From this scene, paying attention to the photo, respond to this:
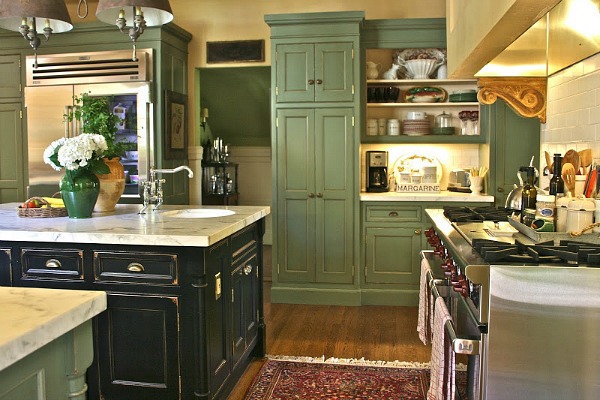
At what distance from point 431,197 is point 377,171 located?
0.59 metres

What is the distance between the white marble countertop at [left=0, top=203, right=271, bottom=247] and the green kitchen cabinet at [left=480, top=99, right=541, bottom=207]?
2.43 metres

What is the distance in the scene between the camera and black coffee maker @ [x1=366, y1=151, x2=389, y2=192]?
208 inches

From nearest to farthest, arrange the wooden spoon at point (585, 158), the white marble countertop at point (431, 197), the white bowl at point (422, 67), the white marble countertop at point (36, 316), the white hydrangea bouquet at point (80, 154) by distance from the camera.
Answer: the white marble countertop at point (36, 316) < the wooden spoon at point (585, 158) < the white hydrangea bouquet at point (80, 154) < the white marble countertop at point (431, 197) < the white bowl at point (422, 67)

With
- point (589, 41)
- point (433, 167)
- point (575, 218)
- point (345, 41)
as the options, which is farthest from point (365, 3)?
point (575, 218)

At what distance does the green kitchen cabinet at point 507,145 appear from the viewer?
4.93 metres

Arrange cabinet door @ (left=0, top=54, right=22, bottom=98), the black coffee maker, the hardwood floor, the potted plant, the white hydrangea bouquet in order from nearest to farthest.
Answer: the white hydrangea bouquet → the potted plant → the hardwood floor → the black coffee maker → cabinet door @ (left=0, top=54, right=22, bottom=98)

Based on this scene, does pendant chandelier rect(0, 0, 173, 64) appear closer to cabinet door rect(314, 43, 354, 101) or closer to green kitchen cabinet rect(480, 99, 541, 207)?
cabinet door rect(314, 43, 354, 101)

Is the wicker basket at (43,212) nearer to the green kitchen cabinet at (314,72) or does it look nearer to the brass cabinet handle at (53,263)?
the brass cabinet handle at (53,263)

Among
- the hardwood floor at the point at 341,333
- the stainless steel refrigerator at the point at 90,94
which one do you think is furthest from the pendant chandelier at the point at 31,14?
the stainless steel refrigerator at the point at 90,94

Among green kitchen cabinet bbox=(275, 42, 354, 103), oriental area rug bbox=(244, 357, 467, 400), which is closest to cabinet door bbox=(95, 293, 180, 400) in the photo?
oriental area rug bbox=(244, 357, 467, 400)

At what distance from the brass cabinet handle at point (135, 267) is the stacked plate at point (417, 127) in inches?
123

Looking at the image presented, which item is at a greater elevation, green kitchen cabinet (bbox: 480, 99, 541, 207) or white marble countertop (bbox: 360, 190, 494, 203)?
green kitchen cabinet (bbox: 480, 99, 541, 207)

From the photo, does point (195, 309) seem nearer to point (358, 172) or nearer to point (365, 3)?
point (358, 172)

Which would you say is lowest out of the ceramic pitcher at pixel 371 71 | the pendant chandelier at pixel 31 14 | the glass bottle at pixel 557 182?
the glass bottle at pixel 557 182
